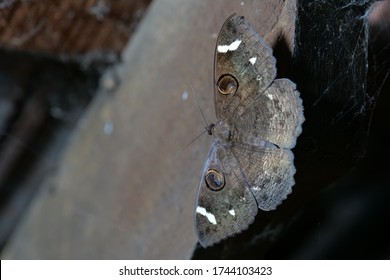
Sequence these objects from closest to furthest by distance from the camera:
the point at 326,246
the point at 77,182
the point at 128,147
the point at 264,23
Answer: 1. the point at 264,23
2. the point at 326,246
3. the point at 128,147
4. the point at 77,182

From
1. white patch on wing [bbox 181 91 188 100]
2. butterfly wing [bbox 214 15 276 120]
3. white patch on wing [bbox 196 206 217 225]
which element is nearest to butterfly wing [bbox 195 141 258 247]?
white patch on wing [bbox 196 206 217 225]

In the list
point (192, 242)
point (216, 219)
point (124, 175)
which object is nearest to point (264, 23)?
point (216, 219)

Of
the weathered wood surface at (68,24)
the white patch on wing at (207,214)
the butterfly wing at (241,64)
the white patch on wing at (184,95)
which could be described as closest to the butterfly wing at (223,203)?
the white patch on wing at (207,214)

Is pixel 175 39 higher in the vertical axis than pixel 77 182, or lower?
higher

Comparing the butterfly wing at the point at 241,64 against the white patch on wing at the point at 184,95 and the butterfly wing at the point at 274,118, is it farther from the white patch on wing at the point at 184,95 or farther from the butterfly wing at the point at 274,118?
the white patch on wing at the point at 184,95

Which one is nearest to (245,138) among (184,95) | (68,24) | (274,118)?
(274,118)

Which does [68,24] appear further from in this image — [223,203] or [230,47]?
[223,203]

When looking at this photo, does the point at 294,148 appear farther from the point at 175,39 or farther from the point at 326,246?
the point at 175,39
